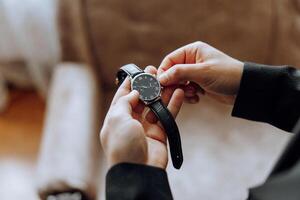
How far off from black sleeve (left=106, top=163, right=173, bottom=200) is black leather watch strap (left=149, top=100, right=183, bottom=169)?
0.39 ft

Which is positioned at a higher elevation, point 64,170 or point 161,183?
point 161,183

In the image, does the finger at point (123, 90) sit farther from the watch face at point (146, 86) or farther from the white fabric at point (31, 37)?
the white fabric at point (31, 37)

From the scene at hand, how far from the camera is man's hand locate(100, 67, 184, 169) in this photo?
66 cm

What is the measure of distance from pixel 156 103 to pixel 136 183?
20 cm

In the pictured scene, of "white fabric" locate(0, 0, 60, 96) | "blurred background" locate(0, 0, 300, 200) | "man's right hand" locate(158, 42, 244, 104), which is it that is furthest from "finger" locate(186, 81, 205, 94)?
"white fabric" locate(0, 0, 60, 96)

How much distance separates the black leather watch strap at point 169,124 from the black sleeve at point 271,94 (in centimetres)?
13

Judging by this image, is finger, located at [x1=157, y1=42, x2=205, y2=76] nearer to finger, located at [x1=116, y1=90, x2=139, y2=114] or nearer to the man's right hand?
the man's right hand

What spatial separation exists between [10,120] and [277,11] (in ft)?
3.47

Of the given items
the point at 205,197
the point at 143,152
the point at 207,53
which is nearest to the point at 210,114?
the point at 205,197

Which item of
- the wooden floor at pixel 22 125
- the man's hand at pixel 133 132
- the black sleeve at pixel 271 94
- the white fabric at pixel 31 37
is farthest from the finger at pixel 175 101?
the wooden floor at pixel 22 125

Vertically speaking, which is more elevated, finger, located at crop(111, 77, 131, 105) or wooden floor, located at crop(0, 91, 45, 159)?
finger, located at crop(111, 77, 131, 105)

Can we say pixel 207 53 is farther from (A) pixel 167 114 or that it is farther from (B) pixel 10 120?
(B) pixel 10 120

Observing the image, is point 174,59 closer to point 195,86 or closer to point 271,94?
point 195,86

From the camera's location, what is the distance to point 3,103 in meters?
1.69
